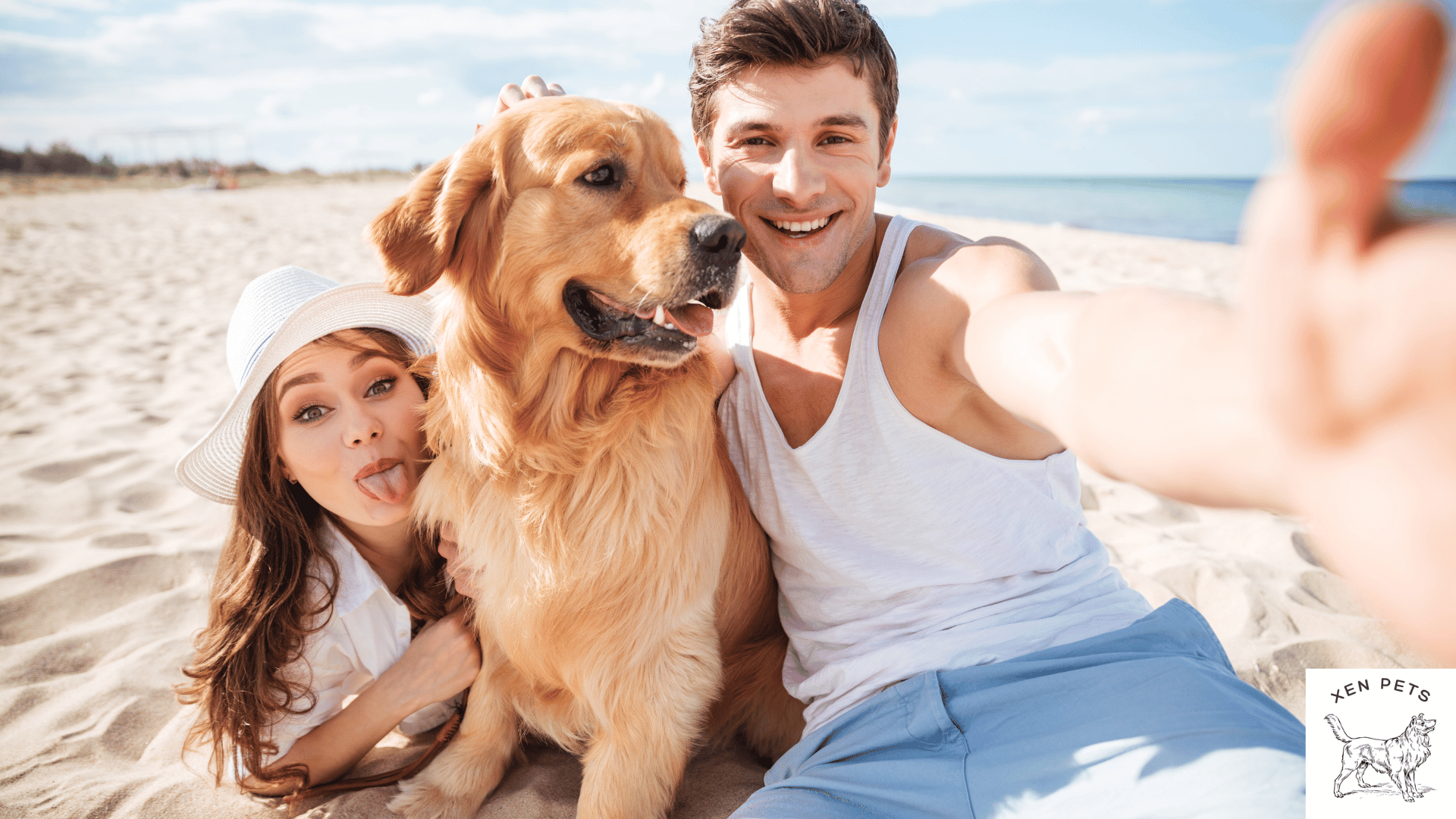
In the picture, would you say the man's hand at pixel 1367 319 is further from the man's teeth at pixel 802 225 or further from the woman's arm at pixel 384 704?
the woman's arm at pixel 384 704

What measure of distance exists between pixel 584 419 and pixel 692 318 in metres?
0.43

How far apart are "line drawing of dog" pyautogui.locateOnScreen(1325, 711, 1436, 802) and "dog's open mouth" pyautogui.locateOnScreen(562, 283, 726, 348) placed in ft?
5.73

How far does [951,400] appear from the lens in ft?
6.33

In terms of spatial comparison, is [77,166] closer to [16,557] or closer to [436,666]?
[16,557]

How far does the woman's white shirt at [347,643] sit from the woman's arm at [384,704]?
0.07 metres

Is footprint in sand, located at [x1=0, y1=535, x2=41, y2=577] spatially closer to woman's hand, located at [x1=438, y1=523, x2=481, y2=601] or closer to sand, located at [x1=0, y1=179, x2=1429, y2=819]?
sand, located at [x1=0, y1=179, x2=1429, y2=819]

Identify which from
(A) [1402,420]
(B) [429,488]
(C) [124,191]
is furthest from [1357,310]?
(C) [124,191]

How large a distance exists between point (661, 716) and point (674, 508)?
0.61m

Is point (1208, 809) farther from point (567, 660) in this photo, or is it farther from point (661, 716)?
point (567, 660)

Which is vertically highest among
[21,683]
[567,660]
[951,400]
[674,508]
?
[951,400]

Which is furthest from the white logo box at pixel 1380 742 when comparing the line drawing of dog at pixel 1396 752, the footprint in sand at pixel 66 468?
the footprint in sand at pixel 66 468

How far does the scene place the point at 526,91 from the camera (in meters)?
2.55

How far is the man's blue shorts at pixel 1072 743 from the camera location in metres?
1.54

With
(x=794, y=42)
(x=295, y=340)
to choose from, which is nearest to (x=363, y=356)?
(x=295, y=340)
